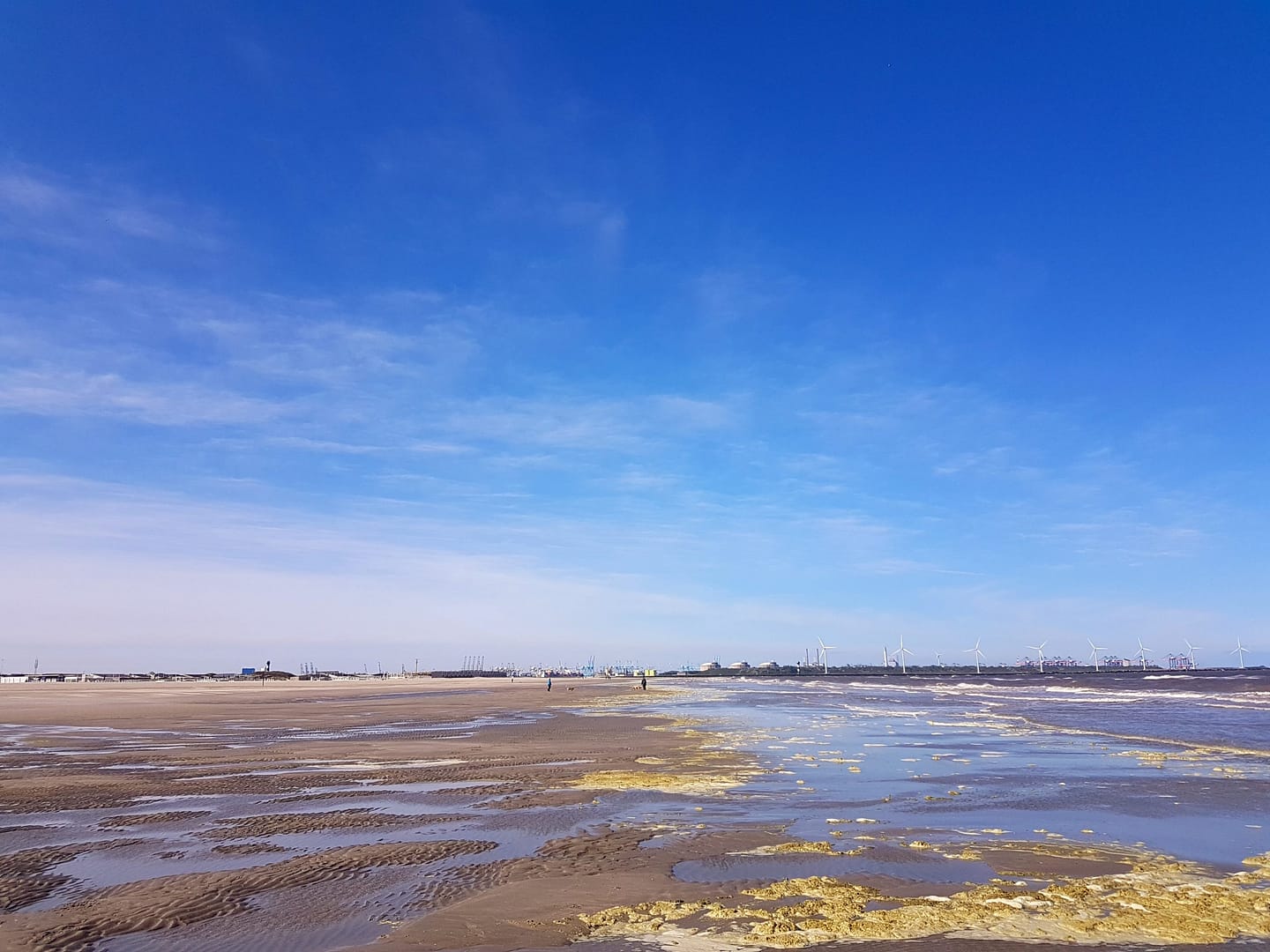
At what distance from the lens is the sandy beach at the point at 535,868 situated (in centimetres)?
935

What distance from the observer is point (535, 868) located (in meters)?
12.2

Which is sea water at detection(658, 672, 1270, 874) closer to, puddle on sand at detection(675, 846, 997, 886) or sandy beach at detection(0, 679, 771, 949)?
puddle on sand at detection(675, 846, 997, 886)

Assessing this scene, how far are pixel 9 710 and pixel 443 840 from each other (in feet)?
188

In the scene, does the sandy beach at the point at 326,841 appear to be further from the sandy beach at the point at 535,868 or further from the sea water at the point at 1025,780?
the sea water at the point at 1025,780

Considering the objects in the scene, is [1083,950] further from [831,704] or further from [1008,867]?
[831,704]

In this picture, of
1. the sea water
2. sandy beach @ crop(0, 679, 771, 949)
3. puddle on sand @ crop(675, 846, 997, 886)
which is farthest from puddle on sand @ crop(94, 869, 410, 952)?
the sea water

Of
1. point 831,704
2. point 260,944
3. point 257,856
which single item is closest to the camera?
point 260,944

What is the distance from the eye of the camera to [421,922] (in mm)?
9742

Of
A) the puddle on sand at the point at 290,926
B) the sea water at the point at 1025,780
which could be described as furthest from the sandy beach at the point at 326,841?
the sea water at the point at 1025,780

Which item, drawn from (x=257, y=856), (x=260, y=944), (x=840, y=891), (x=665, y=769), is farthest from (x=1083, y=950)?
(x=665, y=769)

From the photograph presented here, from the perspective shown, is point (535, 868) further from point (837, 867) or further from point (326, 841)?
point (837, 867)

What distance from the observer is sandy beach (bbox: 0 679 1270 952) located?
9.35 meters

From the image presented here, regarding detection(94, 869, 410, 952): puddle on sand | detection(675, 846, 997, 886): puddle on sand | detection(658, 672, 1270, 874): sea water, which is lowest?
detection(94, 869, 410, 952): puddle on sand

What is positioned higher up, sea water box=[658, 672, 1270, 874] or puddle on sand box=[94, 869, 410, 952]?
sea water box=[658, 672, 1270, 874]
